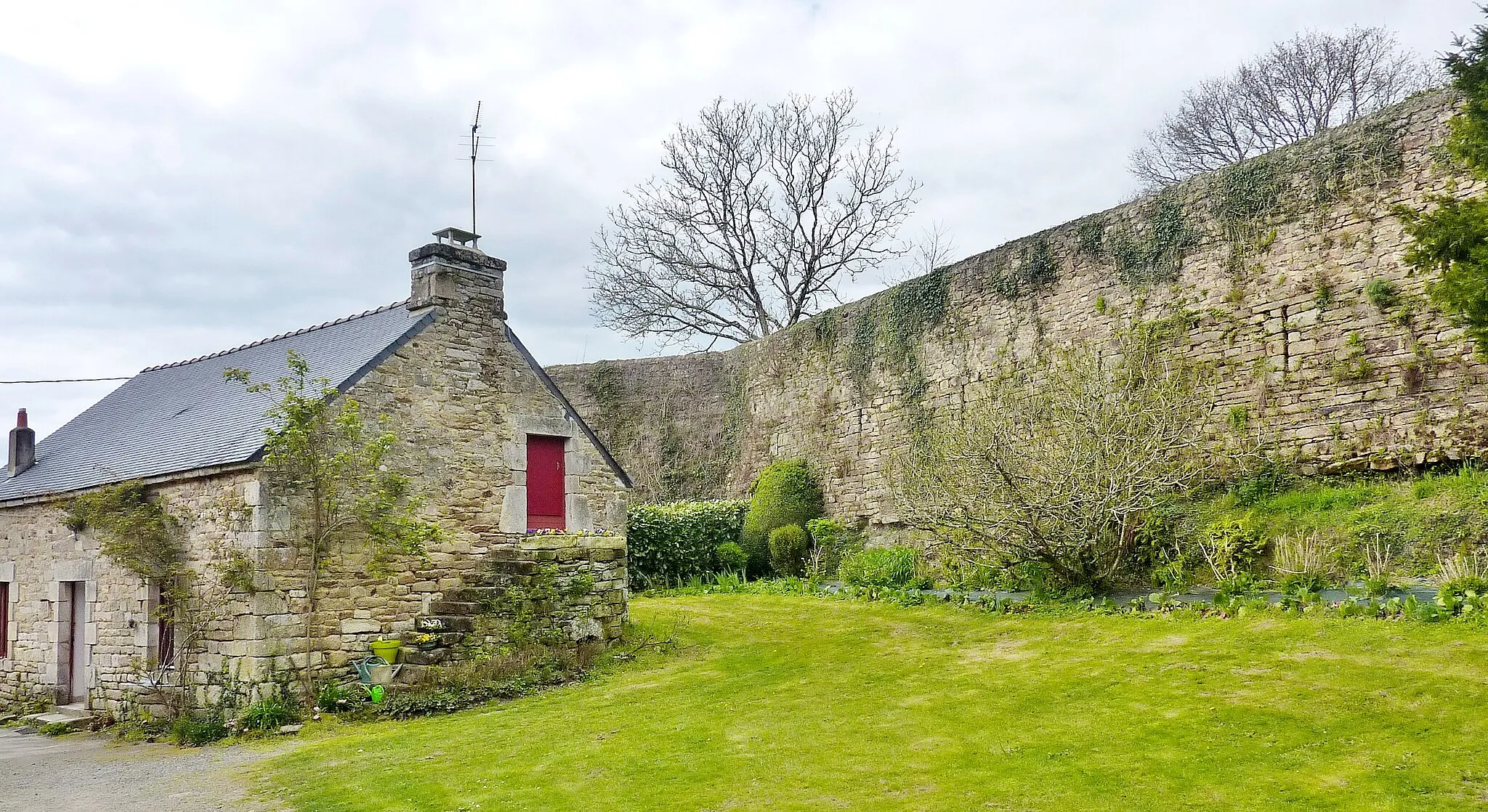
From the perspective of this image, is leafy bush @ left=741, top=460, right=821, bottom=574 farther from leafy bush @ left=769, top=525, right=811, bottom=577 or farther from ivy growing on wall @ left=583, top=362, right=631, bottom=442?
ivy growing on wall @ left=583, top=362, right=631, bottom=442

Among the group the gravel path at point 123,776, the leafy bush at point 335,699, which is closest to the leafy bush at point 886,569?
the leafy bush at point 335,699

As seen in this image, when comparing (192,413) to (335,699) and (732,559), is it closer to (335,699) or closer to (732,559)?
(335,699)

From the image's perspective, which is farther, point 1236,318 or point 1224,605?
point 1236,318

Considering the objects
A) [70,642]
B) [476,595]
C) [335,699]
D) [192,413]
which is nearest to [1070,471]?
[476,595]

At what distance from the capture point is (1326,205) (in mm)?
11344

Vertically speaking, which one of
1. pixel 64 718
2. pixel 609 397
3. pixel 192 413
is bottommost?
pixel 64 718

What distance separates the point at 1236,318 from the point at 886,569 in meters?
5.02

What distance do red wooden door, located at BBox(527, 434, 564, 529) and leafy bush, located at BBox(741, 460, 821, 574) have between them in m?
5.97

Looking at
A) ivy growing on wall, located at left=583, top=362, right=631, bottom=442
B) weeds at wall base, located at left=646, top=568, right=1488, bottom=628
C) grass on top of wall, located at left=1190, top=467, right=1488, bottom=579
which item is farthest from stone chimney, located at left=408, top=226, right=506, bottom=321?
ivy growing on wall, located at left=583, top=362, right=631, bottom=442

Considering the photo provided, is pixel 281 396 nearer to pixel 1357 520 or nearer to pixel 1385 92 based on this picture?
pixel 1357 520

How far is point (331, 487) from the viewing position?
373 inches

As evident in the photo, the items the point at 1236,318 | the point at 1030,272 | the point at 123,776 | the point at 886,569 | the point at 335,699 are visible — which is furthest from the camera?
the point at 1030,272

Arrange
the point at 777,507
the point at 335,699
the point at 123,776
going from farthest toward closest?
the point at 777,507 → the point at 335,699 → the point at 123,776

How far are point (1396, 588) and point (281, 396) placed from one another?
10068 millimetres
